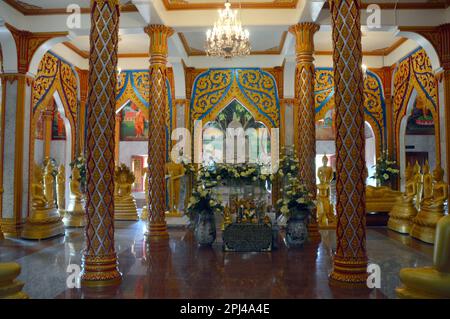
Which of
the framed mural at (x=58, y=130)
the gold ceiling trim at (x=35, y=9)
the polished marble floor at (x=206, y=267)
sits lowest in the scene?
the polished marble floor at (x=206, y=267)

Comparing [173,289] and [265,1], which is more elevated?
[265,1]

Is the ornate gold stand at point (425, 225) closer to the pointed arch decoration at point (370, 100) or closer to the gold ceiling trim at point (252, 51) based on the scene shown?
the pointed arch decoration at point (370, 100)

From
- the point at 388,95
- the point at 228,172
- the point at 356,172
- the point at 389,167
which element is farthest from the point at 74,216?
the point at 388,95

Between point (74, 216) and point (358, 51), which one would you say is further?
point (74, 216)

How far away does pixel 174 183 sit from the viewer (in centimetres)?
1127

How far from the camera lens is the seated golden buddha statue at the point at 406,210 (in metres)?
9.12

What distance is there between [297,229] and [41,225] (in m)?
5.51

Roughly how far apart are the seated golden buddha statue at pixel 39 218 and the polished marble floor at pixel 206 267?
30 cm

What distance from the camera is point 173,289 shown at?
15.1 ft

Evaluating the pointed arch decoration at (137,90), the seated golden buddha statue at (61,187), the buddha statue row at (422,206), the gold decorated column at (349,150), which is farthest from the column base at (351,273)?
the pointed arch decoration at (137,90)

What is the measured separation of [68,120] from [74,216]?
11.4 ft

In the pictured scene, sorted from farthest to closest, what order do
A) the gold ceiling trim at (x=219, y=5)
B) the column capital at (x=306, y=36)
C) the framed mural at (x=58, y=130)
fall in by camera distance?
the framed mural at (x=58, y=130) < the gold ceiling trim at (x=219, y=5) < the column capital at (x=306, y=36)
